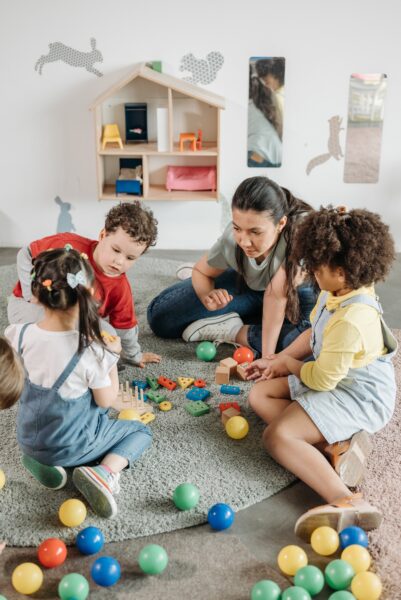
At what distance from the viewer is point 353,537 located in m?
1.34

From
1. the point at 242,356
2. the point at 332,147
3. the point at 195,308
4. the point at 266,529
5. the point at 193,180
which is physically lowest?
the point at 266,529

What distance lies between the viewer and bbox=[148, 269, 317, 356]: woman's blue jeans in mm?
2281

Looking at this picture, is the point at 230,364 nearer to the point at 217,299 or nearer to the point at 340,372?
the point at 217,299

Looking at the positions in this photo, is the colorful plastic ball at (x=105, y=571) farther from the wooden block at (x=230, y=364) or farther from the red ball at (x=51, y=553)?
the wooden block at (x=230, y=364)

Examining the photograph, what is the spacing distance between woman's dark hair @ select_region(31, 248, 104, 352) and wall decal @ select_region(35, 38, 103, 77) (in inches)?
82.4

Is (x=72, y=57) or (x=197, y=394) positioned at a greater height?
(x=72, y=57)

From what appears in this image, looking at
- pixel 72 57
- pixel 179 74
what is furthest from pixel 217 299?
pixel 72 57

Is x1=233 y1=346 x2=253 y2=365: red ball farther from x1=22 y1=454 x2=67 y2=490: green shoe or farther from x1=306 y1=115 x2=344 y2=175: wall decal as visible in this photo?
x1=306 y1=115 x2=344 y2=175: wall decal

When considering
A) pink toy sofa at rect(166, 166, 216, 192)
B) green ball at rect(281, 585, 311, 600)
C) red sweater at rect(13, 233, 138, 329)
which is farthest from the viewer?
pink toy sofa at rect(166, 166, 216, 192)

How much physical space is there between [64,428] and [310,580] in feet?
2.09

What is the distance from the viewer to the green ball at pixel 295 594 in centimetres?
118

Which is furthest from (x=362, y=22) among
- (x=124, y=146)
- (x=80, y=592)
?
(x=80, y=592)

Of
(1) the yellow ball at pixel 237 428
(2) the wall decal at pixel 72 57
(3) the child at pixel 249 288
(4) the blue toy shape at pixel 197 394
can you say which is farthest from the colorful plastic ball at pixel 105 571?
(2) the wall decal at pixel 72 57

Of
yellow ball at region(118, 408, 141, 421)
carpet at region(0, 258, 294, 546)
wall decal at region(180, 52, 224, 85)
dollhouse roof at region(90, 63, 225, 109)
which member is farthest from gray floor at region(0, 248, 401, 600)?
wall decal at region(180, 52, 224, 85)
